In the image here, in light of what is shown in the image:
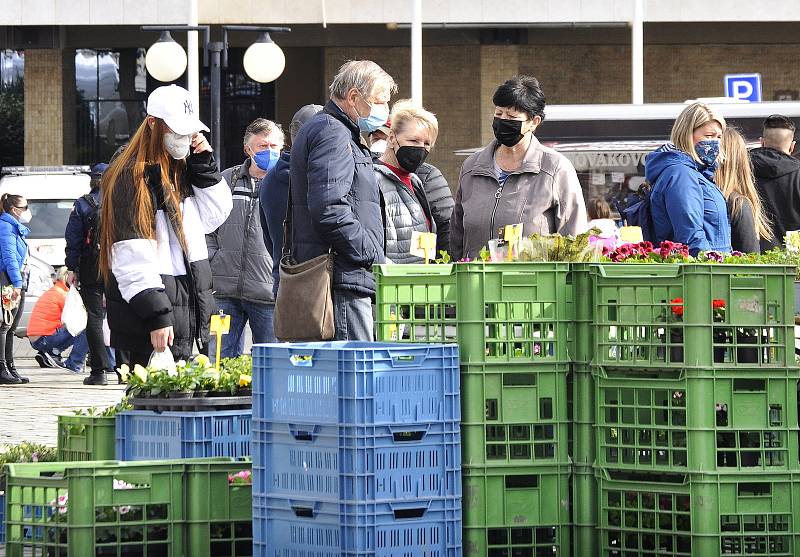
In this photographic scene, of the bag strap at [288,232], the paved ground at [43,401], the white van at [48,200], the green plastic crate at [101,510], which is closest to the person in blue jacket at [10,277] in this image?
the paved ground at [43,401]

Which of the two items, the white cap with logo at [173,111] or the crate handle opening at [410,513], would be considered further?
the white cap with logo at [173,111]

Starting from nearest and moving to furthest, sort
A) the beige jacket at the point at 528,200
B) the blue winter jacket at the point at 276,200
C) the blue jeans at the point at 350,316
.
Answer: the blue jeans at the point at 350,316 → the beige jacket at the point at 528,200 → the blue winter jacket at the point at 276,200

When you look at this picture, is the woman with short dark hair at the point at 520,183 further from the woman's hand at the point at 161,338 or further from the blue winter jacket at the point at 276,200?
the woman's hand at the point at 161,338

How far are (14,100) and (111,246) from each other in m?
29.9

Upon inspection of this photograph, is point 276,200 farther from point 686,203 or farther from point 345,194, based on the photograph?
point 686,203

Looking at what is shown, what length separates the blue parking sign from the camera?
21953mm

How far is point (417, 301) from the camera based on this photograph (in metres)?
5.29

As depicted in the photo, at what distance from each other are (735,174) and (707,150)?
553 millimetres

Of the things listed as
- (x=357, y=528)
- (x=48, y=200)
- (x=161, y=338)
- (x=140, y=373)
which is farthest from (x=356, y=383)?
(x=48, y=200)

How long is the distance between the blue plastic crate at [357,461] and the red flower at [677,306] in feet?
2.66

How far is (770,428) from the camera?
501 cm

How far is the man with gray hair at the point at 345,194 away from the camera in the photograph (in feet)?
21.9

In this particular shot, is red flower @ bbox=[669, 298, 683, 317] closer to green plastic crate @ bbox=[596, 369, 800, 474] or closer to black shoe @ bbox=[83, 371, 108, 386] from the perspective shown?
green plastic crate @ bbox=[596, 369, 800, 474]

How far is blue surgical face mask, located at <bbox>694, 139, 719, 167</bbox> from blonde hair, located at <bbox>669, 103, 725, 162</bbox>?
23 millimetres
